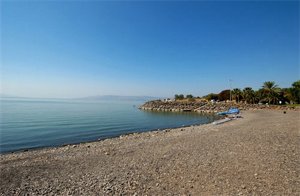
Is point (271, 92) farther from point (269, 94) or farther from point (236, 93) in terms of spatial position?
point (236, 93)

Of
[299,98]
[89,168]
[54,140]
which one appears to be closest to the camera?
[89,168]

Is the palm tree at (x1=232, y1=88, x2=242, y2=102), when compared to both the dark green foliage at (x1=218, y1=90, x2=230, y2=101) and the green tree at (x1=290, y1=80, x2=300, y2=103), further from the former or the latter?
the green tree at (x1=290, y1=80, x2=300, y2=103)

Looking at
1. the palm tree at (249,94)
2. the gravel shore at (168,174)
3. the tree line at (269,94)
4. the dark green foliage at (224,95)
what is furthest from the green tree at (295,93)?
the gravel shore at (168,174)

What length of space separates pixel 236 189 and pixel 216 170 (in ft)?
6.91

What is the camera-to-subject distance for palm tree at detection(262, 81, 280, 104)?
78.9 metres

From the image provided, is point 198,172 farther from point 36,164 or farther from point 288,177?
point 36,164

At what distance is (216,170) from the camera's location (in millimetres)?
9266

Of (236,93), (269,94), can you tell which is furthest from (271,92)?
(236,93)

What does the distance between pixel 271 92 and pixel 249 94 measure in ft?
36.7

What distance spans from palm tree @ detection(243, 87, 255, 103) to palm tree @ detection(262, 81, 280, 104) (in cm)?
603

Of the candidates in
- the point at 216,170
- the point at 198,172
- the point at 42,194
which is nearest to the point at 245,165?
the point at 216,170

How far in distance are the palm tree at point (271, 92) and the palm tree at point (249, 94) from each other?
6.03 m

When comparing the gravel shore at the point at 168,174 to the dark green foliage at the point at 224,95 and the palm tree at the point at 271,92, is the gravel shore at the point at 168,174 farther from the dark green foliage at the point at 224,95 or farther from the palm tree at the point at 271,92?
the dark green foliage at the point at 224,95

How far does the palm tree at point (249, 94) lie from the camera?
90988mm
